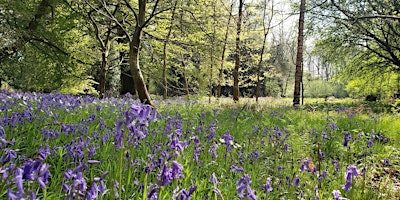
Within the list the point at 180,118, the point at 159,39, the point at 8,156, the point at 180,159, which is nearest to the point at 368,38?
the point at 159,39

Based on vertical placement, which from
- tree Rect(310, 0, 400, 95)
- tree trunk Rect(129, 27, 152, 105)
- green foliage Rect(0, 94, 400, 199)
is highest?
tree Rect(310, 0, 400, 95)

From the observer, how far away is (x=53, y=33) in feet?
33.3

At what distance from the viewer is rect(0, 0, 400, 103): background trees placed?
8.95 metres

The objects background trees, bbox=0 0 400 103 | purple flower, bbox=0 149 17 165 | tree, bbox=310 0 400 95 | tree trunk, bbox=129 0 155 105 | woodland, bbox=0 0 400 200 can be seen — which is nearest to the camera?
purple flower, bbox=0 149 17 165

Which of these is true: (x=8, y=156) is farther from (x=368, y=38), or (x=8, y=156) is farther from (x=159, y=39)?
(x=368, y=38)

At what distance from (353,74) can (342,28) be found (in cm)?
287

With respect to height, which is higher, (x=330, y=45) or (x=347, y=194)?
(x=330, y=45)

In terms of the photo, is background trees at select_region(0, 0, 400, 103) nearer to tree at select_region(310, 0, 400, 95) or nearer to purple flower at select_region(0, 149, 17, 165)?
tree at select_region(310, 0, 400, 95)

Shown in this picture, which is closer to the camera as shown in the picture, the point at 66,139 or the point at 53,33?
the point at 66,139

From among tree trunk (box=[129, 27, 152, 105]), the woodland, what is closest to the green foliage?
the woodland

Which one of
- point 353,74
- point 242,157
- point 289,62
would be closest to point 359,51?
point 353,74

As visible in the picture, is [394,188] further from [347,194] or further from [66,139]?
[66,139]

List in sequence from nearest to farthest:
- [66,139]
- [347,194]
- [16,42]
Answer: [347,194] < [66,139] < [16,42]

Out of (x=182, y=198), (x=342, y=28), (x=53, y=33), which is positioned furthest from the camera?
(x=342, y=28)
